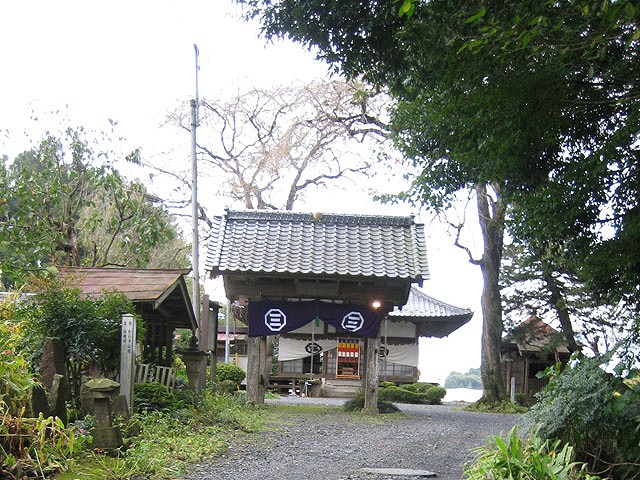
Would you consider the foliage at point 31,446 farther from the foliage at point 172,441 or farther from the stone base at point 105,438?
the stone base at point 105,438

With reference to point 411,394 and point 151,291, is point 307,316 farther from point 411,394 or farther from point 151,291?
point 411,394

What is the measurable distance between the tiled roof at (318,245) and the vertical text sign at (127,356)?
4348 millimetres

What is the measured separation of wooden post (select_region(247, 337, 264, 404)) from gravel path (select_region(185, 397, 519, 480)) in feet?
5.19

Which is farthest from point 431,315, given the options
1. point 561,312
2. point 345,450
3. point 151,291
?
point 345,450

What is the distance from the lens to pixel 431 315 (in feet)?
84.7

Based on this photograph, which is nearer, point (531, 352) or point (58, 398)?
point (58, 398)

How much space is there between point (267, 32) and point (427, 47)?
190 centimetres

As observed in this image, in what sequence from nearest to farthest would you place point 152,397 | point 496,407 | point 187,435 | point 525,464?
point 525,464 < point 187,435 < point 152,397 < point 496,407

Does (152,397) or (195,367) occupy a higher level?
(195,367)

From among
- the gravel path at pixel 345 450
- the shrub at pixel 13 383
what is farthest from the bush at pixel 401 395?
the shrub at pixel 13 383

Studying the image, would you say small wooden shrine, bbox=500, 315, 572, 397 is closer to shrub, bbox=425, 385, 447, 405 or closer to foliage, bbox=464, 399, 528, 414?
shrub, bbox=425, 385, 447, 405

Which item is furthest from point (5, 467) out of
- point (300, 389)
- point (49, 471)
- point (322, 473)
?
point (300, 389)

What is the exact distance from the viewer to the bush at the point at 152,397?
10.3 metres

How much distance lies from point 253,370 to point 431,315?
1268 cm
